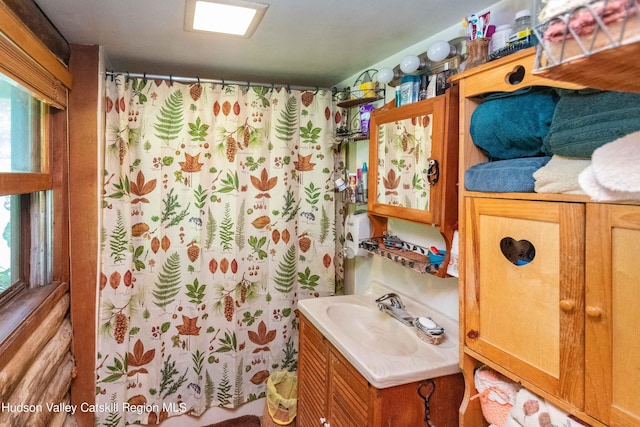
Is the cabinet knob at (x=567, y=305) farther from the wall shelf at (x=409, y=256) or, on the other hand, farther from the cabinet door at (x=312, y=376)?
the cabinet door at (x=312, y=376)

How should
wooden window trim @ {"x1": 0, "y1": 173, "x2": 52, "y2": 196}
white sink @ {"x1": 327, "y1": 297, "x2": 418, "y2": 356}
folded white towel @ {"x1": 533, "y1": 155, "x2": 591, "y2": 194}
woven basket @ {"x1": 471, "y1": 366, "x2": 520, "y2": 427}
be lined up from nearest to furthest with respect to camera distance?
folded white towel @ {"x1": 533, "y1": 155, "x2": 591, "y2": 194} → woven basket @ {"x1": 471, "y1": 366, "x2": 520, "y2": 427} → wooden window trim @ {"x1": 0, "y1": 173, "x2": 52, "y2": 196} → white sink @ {"x1": 327, "y1": 297, "x2": 418, "y2": 356}

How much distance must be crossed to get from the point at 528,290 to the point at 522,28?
0.81m

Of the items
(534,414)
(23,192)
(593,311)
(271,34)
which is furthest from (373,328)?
(23,192)

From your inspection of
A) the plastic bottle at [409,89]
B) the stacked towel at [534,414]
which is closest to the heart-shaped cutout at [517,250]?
the stacked towel at [534,414]

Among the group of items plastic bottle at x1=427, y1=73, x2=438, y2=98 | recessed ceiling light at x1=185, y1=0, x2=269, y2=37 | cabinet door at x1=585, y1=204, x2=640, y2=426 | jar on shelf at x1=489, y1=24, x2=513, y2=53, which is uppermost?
recessed ceiling light at x1=185, y1=0, x2=269, y2=37

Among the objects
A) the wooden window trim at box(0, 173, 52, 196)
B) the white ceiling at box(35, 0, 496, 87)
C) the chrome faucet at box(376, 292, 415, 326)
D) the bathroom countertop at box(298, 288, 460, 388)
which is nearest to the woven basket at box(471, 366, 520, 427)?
the bathroom countertop at box(298, 288, 460, 388)

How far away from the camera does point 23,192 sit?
152 centimetres

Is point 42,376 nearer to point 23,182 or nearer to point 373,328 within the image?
point 23,182

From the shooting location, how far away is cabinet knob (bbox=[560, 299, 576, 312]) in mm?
875

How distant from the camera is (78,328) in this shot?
2.03 m

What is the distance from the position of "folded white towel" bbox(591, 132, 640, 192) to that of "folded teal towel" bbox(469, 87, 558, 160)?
0.34 metres

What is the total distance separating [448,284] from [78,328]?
1.94 meters

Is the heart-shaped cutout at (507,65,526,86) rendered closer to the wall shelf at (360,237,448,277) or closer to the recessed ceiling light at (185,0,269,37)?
the wall shelf at (360,237,448,277)

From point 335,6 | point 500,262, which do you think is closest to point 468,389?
point 500,262
